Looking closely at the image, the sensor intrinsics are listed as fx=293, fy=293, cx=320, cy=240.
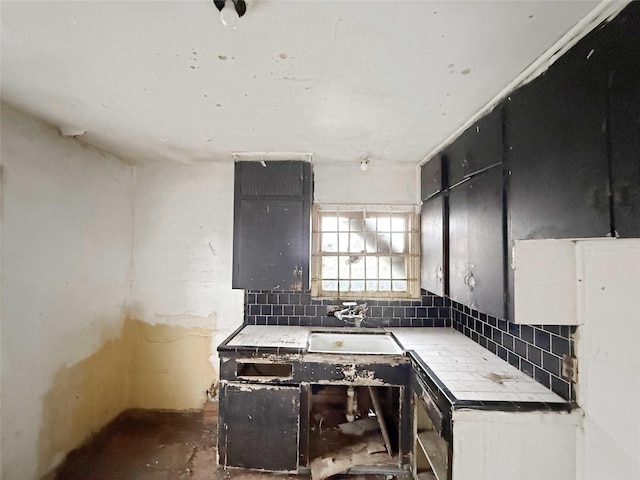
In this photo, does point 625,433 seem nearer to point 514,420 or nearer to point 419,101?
point 514,420

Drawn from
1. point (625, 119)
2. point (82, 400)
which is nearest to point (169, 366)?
point (82, 400)

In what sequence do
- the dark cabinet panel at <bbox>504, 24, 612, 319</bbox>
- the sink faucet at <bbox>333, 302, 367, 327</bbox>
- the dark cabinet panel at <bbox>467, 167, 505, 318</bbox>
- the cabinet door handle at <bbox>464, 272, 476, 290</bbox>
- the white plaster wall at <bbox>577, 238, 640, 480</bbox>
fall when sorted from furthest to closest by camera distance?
the sink faucet at <bbox>333, 302, 367, 327</bbox> → the cabinet door handle at <bbox>464, 272, 476, 290</bbox> → the dark cabinet panel at <bbox>467, 167, 505, 318</bbox> → the white plaster wall at <bbox>577, 238, 640, 480</bbox> → the dark cabinet panel at <bbox>504, 24, 612, 319</bbox>

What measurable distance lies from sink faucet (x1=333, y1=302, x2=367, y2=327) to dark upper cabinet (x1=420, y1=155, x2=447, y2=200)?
1.06 meters

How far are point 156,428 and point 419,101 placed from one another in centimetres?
308

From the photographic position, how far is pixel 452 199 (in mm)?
1871

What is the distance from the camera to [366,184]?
2604 millimetres

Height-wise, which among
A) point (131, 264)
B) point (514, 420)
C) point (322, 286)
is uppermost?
point (131, 264)

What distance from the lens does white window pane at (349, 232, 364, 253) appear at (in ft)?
8.64

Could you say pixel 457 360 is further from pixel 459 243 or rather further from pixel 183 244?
pixel 183 244

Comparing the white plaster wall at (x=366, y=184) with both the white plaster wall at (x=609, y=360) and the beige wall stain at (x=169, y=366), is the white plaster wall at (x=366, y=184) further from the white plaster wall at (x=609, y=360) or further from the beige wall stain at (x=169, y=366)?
the beige wall stain at (x=169, y=366)

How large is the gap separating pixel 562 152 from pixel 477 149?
59 centimetres

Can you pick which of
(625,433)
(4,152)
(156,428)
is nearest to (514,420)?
(625,433)

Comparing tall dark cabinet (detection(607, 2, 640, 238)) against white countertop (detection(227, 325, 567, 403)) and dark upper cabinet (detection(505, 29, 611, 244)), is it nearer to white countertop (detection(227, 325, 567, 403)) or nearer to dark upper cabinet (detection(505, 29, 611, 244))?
dark upper cabinet (detection(505, 29, 611, 244))

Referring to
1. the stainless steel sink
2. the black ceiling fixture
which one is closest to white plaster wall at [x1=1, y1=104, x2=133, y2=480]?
the black ceiling fixture
